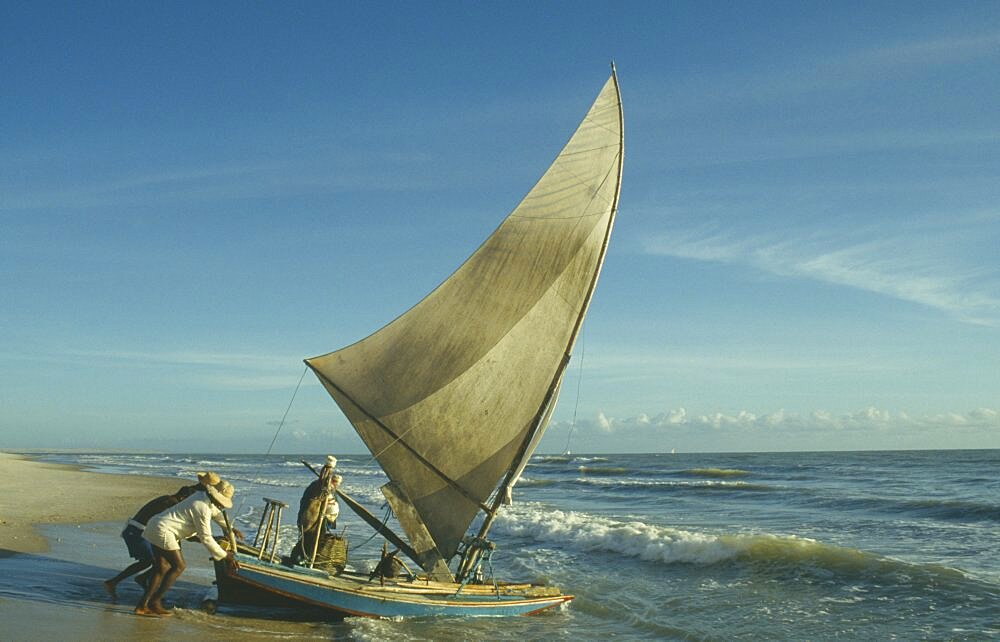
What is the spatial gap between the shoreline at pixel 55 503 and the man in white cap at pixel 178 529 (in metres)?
4.81

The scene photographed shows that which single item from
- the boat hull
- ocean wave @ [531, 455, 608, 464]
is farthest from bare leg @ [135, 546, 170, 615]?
ocean wave @ [531, 455, 608, 464]

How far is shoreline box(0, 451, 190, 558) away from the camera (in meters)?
14.7

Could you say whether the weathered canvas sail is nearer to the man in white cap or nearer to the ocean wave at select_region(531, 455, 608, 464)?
the man in white cap

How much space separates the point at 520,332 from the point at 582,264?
1.36 m

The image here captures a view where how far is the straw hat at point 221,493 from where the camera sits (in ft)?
29.9

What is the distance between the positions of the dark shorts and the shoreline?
13.7 feet

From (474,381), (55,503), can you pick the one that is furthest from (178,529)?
(55,503)

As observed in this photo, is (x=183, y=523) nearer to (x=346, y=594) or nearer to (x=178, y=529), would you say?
(x=178, y=529)

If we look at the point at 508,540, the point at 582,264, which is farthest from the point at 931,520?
the point at 582,264

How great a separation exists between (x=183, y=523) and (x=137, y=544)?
1.10 meters

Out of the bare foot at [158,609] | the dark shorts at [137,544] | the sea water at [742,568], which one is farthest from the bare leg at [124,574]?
the sea water at [742,568]

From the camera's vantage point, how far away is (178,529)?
30.0ft

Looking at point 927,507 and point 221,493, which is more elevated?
point 221,493

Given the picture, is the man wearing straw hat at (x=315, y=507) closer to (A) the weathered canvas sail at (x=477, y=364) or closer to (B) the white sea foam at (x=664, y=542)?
(A) the weathered canvas sail at (x=477, y=364)
